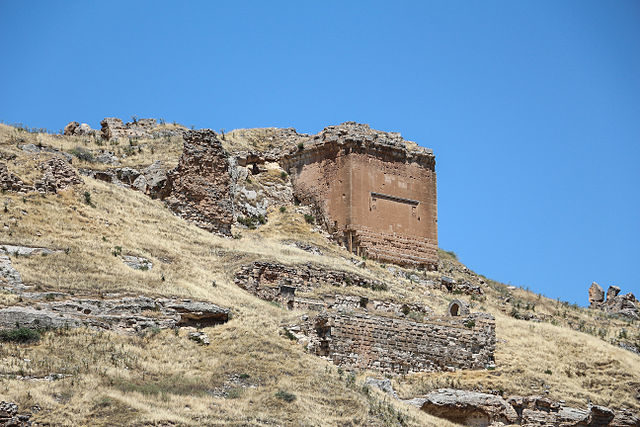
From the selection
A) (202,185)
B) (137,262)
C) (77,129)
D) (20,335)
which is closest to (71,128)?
(77,129)

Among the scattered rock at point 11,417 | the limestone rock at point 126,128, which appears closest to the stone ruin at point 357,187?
the limestone rock at point 126,128

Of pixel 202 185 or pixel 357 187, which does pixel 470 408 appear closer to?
pixel 202 185

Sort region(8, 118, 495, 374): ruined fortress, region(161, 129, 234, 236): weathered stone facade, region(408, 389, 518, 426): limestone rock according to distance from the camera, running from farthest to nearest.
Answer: region(161, 129, 234, 236): weathered stone facade < region(8, 118, 495, 374): ruined fortress < region(408, 389, 518, 426): limestone rock

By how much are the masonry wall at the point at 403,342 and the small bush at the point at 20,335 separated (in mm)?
7200

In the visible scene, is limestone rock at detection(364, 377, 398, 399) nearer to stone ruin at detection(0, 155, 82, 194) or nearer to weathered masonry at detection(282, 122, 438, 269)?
stone ruin at detection(0, 155, 82, 194)

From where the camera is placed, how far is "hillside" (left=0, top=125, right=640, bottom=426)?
18781 mm

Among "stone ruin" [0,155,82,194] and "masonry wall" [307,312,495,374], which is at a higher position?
"stone ruin" [0,155,82,194]

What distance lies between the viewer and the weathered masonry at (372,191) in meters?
39.9

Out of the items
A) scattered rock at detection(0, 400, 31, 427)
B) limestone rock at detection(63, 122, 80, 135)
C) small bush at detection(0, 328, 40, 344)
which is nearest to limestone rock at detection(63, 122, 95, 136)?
limestone rock at detection(63, 122, 80, 135)

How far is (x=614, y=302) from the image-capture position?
4544 cm

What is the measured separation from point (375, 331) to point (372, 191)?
1535cm

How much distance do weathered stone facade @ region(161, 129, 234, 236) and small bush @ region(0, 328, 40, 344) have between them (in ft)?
47.1

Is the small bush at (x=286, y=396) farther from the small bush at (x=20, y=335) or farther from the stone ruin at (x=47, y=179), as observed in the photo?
the stone ruin at (x=47, y=179)

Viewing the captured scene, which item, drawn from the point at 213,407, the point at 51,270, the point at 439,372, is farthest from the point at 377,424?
the point at 51,270
